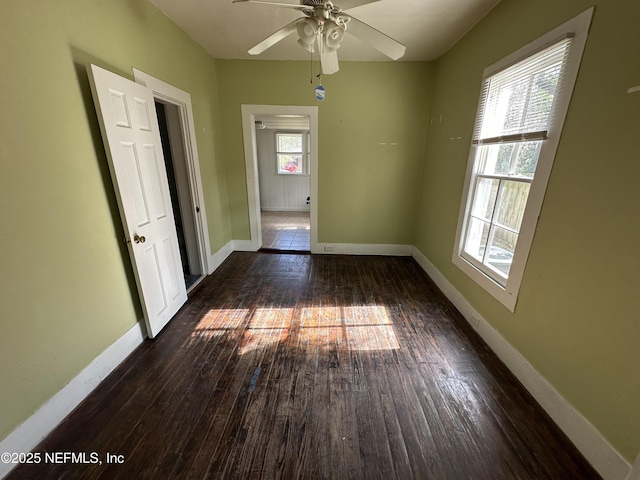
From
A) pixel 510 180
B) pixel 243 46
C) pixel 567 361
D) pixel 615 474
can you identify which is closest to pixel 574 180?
pixel 510 180

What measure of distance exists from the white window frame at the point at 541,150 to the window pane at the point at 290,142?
535cm

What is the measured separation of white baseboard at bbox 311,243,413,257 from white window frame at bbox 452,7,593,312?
1726 mm

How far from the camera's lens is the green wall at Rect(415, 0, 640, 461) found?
3.81 ft

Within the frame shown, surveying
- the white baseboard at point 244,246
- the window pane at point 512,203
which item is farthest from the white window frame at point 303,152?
the window pane at point 512,203

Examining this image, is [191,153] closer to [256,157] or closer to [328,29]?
[256,157]

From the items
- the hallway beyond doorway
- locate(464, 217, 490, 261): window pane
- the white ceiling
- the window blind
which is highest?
the white ceiling

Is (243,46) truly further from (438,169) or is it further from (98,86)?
(438,169)

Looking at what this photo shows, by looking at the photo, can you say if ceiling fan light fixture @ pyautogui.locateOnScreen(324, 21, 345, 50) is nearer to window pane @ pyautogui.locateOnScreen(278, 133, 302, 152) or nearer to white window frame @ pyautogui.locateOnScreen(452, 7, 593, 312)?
white window frame @ pyautogui.locateOnScreen(452, 7, 593, 312)

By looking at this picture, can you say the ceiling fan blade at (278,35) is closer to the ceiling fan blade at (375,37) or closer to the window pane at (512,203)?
the ceiling fan blade at (375,37)

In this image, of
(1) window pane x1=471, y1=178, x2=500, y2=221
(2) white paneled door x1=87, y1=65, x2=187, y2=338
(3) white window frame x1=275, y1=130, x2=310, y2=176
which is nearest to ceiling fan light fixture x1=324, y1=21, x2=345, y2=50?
(2) white paneled door x1=87, y1=65, x2=187, y2=338

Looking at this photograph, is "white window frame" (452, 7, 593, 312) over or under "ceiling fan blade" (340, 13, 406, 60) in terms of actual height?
under

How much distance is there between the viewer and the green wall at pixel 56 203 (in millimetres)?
1235

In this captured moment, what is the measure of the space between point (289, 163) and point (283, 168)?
0.23 m

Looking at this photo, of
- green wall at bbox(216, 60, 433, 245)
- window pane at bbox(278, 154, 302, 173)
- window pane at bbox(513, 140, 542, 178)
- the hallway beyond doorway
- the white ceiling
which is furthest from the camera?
window pane at bbox(278, 154, 302, 173)
